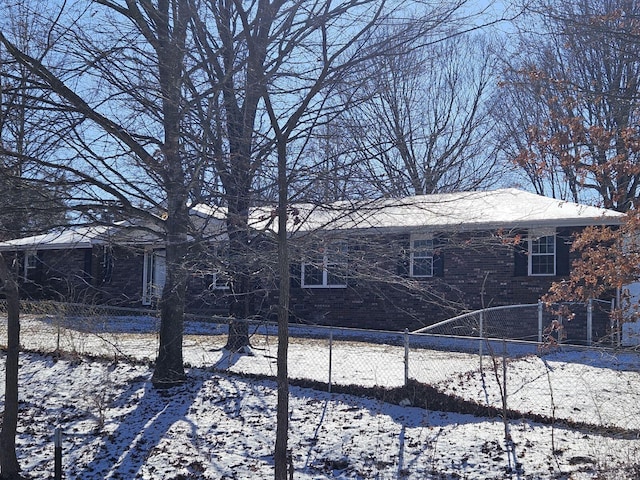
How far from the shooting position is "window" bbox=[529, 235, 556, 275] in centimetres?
1822

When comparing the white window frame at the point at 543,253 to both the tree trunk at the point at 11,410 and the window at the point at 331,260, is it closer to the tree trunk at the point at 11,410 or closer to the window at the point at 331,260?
the window at the point at 331,260

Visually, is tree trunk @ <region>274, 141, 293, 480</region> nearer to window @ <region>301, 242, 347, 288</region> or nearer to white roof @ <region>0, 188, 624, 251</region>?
white roof @ <region>0, 188, 624, 251</region>

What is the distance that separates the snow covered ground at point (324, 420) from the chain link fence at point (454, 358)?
0.05 m

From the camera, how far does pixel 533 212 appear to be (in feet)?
58.7

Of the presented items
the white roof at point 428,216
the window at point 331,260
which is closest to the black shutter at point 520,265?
the white roof at point 428,216

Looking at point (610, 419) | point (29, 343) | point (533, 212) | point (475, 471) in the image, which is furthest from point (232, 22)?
point (533, 212)

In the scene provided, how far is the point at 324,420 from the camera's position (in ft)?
33.8

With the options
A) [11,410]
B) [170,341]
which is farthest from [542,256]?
[11,410]

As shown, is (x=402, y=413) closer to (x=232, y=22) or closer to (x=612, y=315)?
(x=612, y=315)

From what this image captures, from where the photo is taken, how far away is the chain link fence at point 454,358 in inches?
391

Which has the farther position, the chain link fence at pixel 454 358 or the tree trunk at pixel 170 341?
the tree trunk at pixel 170 341

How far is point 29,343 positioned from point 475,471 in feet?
34.8

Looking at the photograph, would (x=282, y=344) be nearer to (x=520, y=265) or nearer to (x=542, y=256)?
(x=520, y=265)

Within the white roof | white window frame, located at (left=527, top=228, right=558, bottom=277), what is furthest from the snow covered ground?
white window frame, located at (left=527, top=228, right=558, bottom=277)
